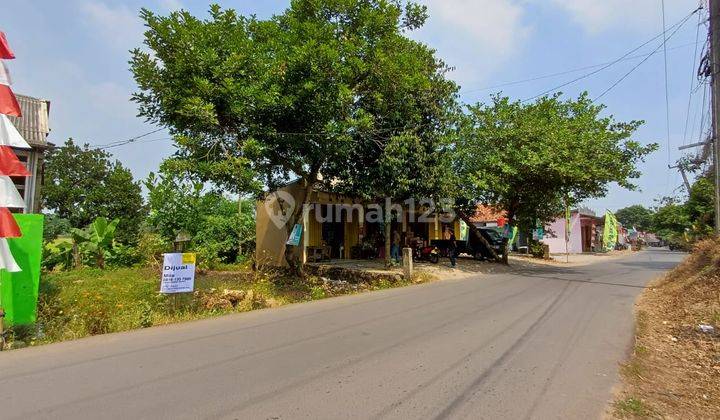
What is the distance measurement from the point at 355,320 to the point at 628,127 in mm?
17573

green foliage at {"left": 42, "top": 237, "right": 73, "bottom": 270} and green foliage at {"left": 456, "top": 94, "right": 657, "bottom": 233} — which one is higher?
green foliage at {"left": 456, "top": 94, "right": 657, "bottom": 233}

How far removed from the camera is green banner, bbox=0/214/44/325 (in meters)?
7.41

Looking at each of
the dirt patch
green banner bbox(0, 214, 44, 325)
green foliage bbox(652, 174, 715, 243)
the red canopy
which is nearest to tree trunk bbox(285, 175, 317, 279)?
green banner bbox(0, 214, 44, 325)

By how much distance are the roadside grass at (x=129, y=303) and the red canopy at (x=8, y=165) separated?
8.20ft

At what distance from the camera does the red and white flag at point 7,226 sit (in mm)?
6816

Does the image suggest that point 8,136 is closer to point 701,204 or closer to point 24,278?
point 24,278

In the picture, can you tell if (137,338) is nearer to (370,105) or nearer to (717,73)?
(370,105)

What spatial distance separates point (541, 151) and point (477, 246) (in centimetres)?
904

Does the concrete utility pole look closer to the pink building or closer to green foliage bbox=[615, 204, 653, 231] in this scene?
the pink building

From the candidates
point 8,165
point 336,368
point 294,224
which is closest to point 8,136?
point 8,165

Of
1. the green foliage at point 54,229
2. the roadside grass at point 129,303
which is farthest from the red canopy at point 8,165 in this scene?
the green foliage at point 54,229

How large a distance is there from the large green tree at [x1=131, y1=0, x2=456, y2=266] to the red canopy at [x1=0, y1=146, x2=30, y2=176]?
486 cm

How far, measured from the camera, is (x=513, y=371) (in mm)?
5656

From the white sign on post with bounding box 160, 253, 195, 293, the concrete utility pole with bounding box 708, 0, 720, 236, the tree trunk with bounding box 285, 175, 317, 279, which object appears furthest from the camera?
the tree trunk with bounding box 285, 175, 317, 279
